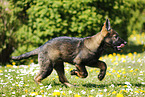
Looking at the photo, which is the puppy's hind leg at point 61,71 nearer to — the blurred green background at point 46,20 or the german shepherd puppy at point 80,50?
the german shepherd puppy at point 80,50

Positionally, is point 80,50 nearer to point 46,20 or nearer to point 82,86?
point 82,86

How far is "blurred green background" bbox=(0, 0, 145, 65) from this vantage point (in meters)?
9.90

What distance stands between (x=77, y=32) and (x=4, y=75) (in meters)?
5.27

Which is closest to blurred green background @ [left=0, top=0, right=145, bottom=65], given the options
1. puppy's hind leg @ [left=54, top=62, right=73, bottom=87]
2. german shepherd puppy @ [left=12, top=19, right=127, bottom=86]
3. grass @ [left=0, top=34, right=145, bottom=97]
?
grass @ [left=0, top=34, right=145, bottom=97]

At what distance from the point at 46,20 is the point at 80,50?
5483 mm

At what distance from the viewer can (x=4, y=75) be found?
6.18 m

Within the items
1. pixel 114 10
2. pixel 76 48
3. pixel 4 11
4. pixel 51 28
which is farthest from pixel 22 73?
pixel 114 10

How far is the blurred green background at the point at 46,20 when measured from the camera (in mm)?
9898

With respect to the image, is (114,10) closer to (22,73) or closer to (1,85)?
(22,73)

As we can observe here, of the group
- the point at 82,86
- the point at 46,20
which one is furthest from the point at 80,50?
the point at 46,20

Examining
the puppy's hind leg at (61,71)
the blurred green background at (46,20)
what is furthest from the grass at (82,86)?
the blurred green background at (46,20)

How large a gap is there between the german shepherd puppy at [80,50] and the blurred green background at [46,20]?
5.13 m

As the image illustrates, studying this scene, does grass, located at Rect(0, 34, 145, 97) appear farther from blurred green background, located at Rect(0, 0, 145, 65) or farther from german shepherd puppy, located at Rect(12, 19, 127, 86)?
blurred green background, located at Rect(0, 0, 145, 65)

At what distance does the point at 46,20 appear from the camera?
32.3 feet
